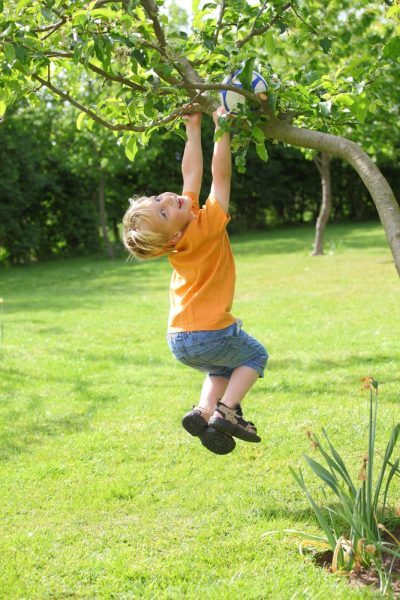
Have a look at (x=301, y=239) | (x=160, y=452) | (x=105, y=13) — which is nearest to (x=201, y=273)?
(x=105, y=13)

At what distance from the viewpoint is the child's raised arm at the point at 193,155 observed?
157 inches

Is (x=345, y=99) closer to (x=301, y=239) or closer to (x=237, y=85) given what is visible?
(x=237, y=85)

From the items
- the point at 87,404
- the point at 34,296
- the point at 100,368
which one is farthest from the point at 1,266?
the point at 87,404

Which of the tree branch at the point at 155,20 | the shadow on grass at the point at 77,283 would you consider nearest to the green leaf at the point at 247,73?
the tree branch at the point at 155,20

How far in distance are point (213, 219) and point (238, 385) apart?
926mm

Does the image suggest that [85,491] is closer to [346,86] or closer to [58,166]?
[346,86]

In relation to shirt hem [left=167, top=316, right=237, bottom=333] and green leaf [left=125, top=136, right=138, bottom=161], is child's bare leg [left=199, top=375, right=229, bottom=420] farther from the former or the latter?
green leaf [left=125, top=136, right=138, bottom=161]

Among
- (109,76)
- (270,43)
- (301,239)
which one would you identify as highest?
(270,43)

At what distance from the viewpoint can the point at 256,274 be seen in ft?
57.6

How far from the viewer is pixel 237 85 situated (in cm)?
357

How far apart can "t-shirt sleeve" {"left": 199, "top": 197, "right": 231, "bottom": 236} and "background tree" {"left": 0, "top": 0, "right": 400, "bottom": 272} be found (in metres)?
0.34

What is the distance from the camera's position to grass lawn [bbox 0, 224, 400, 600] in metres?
3.59

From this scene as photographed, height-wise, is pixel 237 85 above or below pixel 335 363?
above

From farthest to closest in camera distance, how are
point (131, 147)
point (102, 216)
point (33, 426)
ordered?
point (102, 216) < point (33, 426) < point (131, 147)
